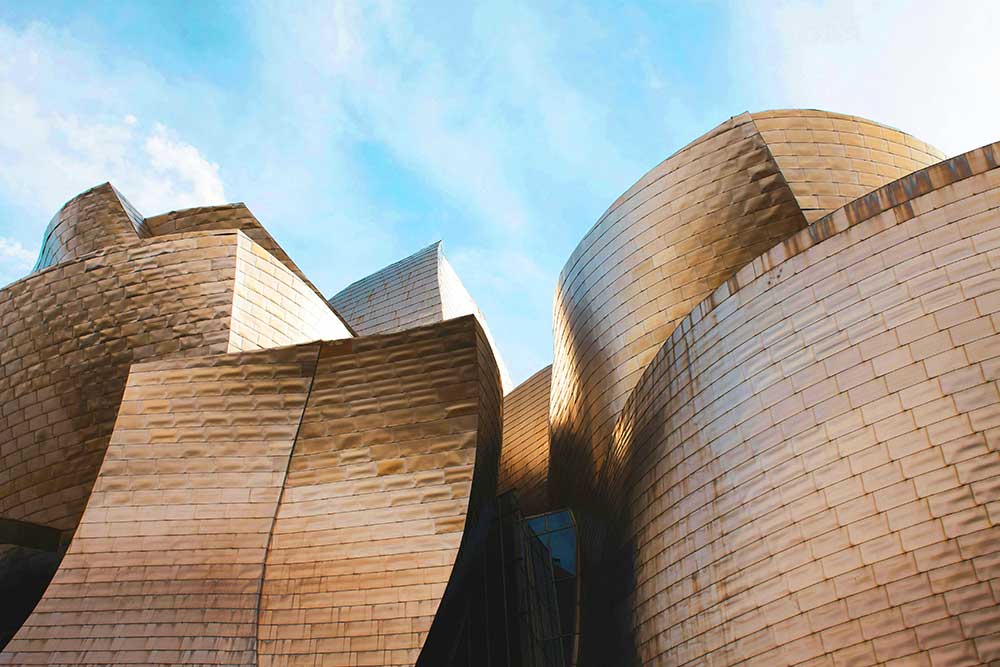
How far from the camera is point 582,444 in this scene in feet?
50.0

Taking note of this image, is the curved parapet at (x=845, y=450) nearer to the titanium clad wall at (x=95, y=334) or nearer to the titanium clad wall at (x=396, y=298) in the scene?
the titanium clad wall at (x=95, y=334)

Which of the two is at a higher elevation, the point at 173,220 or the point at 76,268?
the point at 173,220

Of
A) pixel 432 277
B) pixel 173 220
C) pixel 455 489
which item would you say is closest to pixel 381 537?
pixel 455 489

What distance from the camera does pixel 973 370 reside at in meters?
8.73

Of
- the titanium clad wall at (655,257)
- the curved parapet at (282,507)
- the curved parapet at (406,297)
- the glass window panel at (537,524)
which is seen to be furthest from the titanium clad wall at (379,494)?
the curved parapet at (406,297)

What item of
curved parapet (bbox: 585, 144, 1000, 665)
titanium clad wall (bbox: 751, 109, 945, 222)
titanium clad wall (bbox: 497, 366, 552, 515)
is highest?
titanium clad wall (bbox: 751, 109, 945, 222)

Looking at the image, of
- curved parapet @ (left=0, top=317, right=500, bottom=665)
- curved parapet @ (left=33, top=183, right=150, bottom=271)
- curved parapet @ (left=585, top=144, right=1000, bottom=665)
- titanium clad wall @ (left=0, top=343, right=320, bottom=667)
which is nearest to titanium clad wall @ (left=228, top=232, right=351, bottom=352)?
titanium clad wall @ (left=0, top=343, right=320, bottom=667)

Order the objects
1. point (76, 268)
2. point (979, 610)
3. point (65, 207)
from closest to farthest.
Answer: point (979, 610) < point (76, 268) < point (65, 207)

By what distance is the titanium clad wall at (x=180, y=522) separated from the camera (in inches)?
445

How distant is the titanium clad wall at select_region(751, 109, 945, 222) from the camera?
14109 mm

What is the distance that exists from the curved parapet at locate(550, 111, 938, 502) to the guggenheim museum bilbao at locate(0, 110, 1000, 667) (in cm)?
5

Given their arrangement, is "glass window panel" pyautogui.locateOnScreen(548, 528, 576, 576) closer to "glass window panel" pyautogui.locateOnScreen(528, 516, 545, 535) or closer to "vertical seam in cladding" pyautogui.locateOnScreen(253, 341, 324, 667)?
"glass window panel" pyautogui.locateOnScreen(528, 516, 545, 535)

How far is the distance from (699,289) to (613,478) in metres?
2.86

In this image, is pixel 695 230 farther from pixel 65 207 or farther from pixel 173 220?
pixel 65 207
